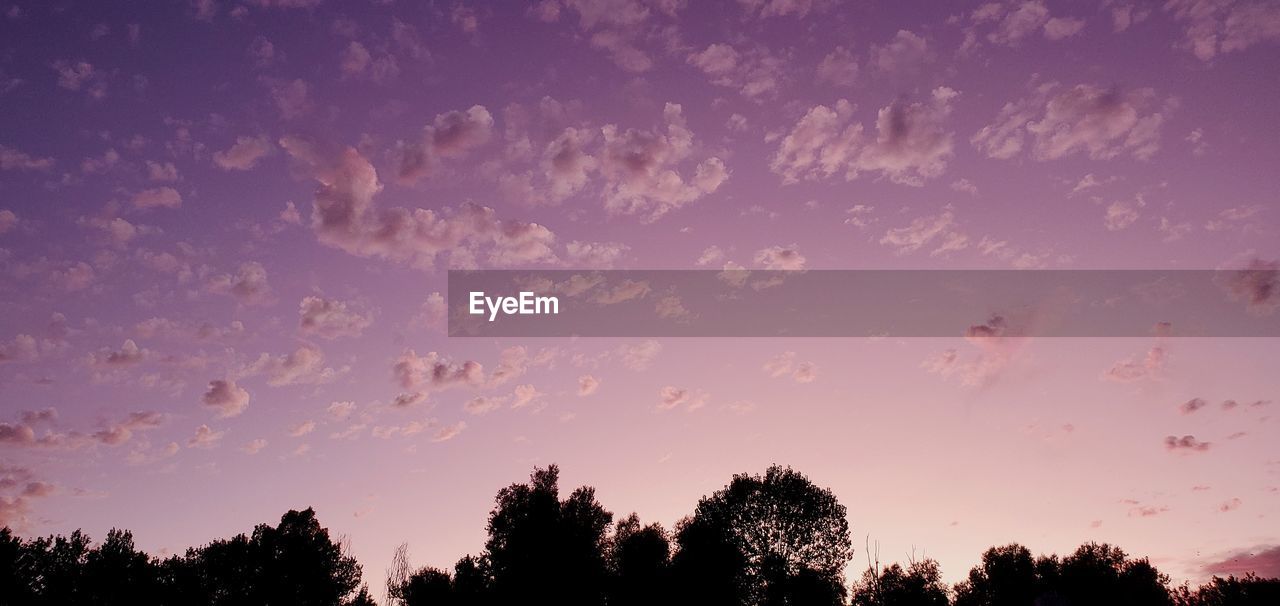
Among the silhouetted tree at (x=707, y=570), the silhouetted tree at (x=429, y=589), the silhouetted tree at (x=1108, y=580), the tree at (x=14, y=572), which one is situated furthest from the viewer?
the silhouetted tree at (x=1108, y=580)

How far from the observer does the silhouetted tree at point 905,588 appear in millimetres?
97688

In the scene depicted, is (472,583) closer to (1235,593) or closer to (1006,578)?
(1006,578)

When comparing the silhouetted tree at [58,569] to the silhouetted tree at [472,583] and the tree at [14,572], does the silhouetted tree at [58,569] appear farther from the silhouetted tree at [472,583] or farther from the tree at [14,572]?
the silhouetted tree at [472,583]

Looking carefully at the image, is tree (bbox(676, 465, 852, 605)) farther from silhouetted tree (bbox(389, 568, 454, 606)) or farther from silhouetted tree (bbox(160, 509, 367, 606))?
silhouetted tree (bbox(160, 509, 367, 606))

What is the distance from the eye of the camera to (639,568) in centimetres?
6431

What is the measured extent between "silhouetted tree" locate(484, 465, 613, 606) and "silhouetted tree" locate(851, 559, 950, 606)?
54.9 m

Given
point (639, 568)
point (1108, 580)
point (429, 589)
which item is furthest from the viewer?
point (1108, 580)

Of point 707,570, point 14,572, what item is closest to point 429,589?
point 707,570

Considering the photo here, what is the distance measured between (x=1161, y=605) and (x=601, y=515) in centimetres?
9083

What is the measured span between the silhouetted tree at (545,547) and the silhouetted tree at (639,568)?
7.06 ft

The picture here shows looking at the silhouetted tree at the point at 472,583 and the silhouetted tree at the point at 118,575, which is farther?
the silhouetted tree at the point at 118,575

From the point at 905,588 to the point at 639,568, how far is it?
61.7 meters

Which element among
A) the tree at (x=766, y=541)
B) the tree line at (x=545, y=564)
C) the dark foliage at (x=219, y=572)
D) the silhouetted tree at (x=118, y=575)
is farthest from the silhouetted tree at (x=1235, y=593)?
the silhouetted tree at (x=118, y=575)

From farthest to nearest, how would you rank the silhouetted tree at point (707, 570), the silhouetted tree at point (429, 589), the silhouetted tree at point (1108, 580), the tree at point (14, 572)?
the silhouetted tree at point (1108, 580) → the silhouetted tree at point (429, 589) → the tree at point (14, 572) → the silhouetted tree at point (707, 570)
